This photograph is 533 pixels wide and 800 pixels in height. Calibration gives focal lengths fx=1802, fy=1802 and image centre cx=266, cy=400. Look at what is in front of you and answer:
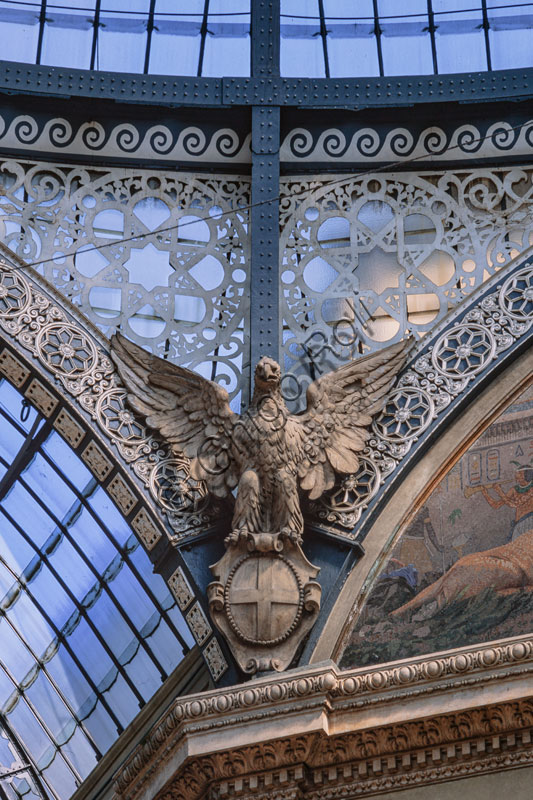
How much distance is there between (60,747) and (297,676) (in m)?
7.48

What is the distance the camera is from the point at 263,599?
15.1 meters

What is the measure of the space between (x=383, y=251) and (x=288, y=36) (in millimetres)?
2704

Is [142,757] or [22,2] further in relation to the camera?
[22,2]

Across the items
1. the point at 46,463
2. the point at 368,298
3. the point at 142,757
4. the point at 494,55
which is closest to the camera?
the point at 142,757

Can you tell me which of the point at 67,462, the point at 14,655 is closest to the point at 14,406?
the point at 67,462

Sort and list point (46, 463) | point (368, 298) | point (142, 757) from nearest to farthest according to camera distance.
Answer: point (142, 757), point (368, 298), point (46, 463)

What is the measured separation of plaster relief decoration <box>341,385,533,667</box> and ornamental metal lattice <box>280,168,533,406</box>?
142 centimetres

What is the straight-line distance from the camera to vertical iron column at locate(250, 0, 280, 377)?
655 inches

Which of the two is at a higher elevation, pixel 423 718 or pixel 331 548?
pixel 331 548

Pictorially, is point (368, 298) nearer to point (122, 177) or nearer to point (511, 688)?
point (122, 177)

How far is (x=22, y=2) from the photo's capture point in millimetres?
18453

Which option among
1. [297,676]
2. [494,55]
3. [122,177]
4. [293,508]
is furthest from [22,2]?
[297,676]

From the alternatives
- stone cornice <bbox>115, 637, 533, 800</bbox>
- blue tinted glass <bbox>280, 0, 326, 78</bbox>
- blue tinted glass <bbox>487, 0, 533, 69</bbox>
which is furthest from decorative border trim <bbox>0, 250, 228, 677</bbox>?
blue tinted glass <bbox>487, 0, 533, 69</bbox>

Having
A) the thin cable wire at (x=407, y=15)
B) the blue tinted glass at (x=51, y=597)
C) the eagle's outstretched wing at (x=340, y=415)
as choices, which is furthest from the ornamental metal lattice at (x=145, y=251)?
the blue tinted glass at (x=51, y=597)
